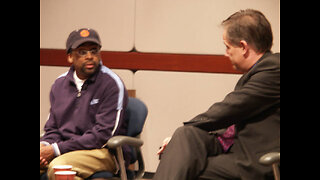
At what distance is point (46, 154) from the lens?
9.21 ft

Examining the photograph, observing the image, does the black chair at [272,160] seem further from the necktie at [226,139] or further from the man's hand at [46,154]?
the man's hand at [46,154]

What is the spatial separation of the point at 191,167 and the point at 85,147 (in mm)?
803

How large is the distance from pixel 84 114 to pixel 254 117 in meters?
1.09

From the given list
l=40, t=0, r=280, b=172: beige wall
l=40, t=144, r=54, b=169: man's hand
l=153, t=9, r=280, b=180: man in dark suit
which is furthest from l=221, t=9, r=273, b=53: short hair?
l=40, t=0, r=280, b=172: beige wall

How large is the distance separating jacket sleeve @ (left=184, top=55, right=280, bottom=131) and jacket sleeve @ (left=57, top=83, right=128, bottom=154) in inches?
26.0

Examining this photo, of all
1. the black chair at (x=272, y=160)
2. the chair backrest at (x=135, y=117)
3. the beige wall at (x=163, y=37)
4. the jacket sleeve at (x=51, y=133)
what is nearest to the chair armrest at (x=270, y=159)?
the black chair at (x=272, y=160)

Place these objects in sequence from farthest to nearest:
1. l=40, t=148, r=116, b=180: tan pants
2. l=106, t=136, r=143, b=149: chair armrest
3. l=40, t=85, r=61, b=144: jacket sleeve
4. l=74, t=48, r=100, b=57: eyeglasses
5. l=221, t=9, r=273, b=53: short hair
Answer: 1. l=74, t=48, r=100, b=57: eyeglasses
2. l=40, t=85, r=61, b=144: jacket sleeve
3. l=40, t=148, r=116, b=180: tan pants
4. l=106, t=136, r=143, b=149: chair armrest
5. l=221, t=9, r=273, b=53: short hair

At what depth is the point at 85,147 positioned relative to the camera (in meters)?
2.83

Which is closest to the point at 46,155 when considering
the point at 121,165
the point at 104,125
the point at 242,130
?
the point at 104,125

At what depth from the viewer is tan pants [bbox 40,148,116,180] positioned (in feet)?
8.80

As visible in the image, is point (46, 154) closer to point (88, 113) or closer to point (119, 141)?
point (88, 113)

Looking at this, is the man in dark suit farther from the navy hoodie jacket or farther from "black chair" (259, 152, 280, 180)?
the navy hoodie jacket
